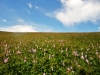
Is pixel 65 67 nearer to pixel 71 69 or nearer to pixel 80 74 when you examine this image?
pixel 71 69

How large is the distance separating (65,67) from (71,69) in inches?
18.4

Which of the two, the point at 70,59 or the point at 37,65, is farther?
the point at 70,59

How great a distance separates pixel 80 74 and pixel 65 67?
1114mm

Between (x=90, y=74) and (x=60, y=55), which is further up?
(x=60, y=55)

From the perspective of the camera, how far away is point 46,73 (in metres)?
8.79

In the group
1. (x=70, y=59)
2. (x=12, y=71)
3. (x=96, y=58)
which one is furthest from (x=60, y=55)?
(x=12, y=71)

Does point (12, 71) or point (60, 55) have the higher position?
point (60, 55)

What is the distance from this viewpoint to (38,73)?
9273mm

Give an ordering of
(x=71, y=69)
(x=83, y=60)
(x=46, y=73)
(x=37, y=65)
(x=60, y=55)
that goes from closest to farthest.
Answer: (x=46, y=73) → (x=71, y=69) → (x=37, y=65) → (x=83, y=60) → (x=60, y=55)

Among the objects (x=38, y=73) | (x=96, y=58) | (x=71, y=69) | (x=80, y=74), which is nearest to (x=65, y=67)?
(x=71, y=69)

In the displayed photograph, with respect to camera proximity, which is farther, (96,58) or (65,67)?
(96,58)

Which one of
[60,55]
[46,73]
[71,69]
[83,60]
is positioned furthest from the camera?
[60,55]

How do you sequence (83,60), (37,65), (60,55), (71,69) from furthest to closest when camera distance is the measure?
(60,55), (83,60), (37,65), (71,69)

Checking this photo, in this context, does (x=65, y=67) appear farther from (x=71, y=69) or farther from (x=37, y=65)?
(x=37, y=65)
